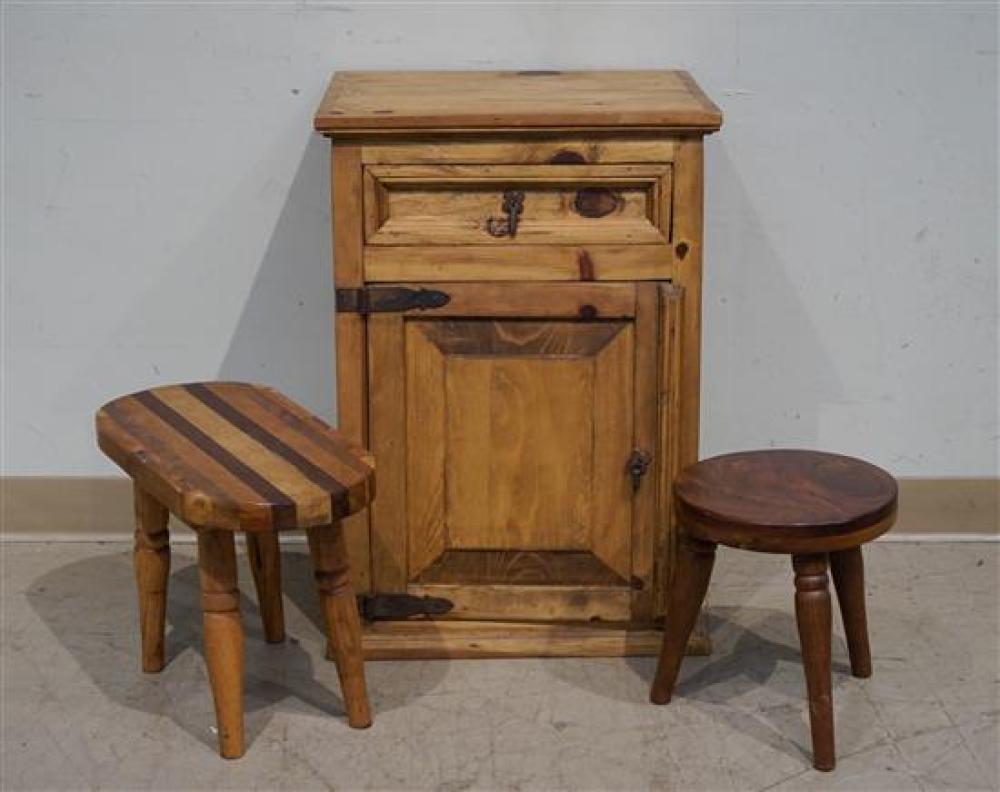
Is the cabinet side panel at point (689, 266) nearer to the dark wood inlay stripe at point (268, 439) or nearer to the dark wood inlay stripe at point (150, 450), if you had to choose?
the dark wood inlay stripe at point (268, 439)

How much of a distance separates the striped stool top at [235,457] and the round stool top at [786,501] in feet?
1.89

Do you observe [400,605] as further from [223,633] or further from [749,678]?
[749,678]

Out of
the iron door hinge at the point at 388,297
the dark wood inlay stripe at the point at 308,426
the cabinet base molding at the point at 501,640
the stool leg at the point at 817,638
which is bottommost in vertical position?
the cabinet base molding at the point at 501,640

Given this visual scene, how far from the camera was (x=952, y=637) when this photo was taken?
384 cm

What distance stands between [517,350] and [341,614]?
59 centimetres

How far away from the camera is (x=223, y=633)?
11.0ft

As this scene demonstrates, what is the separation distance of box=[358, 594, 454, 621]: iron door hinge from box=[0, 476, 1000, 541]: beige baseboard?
0.77 m

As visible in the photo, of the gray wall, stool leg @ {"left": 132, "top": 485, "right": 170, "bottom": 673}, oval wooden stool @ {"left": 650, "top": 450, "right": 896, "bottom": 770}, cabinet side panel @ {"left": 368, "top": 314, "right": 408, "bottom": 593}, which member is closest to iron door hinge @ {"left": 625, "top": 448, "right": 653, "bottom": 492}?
oval wooden stool @ {"left": 650, "top": 450, "right": 896, "bottom": 770}

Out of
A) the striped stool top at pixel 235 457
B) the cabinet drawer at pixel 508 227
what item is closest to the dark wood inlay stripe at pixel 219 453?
the striped stool top at pixel 235 457

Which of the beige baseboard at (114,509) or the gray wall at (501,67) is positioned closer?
the gray wall at (501,67)

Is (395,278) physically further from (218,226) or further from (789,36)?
(789,36)

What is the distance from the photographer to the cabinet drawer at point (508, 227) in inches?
139

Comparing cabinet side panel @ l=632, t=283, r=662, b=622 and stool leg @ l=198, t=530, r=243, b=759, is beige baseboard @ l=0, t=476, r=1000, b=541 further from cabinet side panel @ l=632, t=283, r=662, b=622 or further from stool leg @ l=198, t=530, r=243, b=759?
stool leg @ l=198, t=530, r=243, b=759

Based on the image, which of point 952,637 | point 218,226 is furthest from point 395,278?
point 952,637
